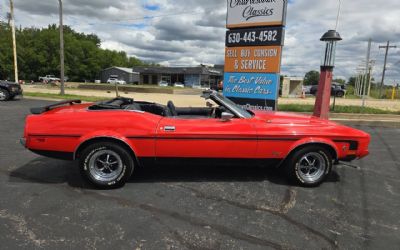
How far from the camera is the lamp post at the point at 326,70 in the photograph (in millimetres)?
8164

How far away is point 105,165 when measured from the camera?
4.22m

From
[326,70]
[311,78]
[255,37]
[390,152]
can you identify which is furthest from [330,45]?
[311,78]

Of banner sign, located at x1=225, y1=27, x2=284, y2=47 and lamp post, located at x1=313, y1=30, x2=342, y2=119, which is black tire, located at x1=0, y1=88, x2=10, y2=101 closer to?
banner sign, located at x1=225, y1=27, x2=284, y2=47

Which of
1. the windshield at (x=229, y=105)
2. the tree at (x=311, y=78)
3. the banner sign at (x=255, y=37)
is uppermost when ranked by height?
the tree at (x=311, y=78)

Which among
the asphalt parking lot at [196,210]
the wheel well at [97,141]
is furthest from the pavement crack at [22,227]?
the wheel well at [97,141]

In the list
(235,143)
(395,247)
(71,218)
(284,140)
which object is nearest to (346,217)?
(395,247)

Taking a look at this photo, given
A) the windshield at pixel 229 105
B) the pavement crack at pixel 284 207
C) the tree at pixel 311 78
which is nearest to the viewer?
the pavement crack at pixel 284 207

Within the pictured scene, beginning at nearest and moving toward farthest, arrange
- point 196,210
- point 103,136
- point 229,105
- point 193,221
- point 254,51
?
point 193,221 → point 196,210 → point 103,136 → point 229,105 → point 254,51

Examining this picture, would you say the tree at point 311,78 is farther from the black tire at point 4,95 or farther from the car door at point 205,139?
the car door at point 205,139

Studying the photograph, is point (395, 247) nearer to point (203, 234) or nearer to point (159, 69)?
point (203, 234)

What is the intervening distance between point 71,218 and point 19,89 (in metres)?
17.0

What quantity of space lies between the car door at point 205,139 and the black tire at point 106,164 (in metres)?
0.45

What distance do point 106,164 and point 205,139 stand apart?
1.38 m

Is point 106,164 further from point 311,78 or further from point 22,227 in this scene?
point 311,78
